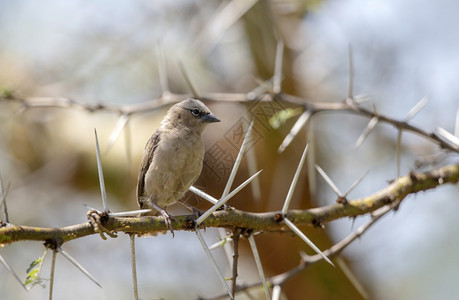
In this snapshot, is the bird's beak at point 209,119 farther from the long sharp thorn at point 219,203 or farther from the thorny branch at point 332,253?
the long sharp thorn at point 219,203

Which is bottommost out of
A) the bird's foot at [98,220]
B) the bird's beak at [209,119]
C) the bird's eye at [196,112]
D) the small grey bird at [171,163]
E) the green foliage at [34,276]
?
the green foliage at [34,276]

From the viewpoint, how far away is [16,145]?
738 cm

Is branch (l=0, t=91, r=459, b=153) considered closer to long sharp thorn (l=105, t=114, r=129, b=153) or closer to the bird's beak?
long sharp thorn (l=105, t=114, r=129, b=153)

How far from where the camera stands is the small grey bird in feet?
15.6

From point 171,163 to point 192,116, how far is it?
0.69 meters

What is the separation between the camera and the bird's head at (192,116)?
5219 millimetres

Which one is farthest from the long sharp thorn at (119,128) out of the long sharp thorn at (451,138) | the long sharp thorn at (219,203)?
the long sharp thorn at (451,138)

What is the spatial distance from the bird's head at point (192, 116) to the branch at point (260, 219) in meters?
1.77

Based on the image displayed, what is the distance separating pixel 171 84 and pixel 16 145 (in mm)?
2288

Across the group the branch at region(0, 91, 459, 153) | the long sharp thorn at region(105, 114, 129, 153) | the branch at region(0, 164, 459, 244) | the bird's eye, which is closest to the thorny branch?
the branch at region(0, 164, 459, 244)

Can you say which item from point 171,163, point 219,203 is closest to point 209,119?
point 171,163

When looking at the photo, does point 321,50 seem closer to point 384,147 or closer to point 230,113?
point 384,147

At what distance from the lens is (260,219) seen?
3.40 meters

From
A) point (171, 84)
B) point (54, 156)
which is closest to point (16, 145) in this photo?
point (54, 156)
